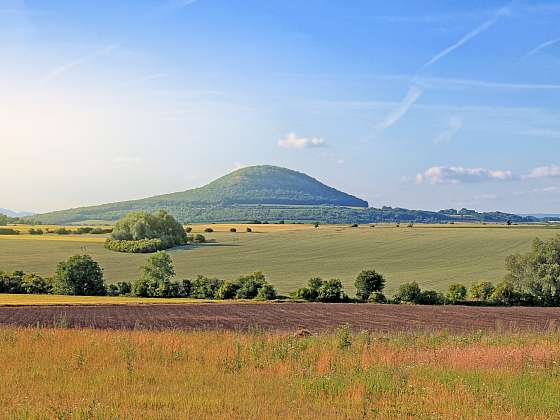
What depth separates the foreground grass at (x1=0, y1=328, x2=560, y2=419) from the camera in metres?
11.1

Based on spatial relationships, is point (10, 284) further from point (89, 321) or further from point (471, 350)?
point (471, 350)

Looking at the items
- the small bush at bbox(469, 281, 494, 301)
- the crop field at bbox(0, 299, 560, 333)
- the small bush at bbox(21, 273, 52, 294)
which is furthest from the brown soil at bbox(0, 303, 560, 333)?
the small bush at bbox(21, 273, 52, 294)

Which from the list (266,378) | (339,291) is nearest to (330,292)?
(339,291)

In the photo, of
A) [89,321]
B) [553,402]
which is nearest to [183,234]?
[89,321]

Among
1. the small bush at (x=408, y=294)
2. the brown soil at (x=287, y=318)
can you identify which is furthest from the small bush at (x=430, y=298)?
the brown soil at (x=287, y=318)

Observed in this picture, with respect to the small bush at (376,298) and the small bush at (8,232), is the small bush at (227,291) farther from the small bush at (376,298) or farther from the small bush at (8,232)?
the small bush at (8,232)

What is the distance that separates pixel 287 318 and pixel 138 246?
7727cm

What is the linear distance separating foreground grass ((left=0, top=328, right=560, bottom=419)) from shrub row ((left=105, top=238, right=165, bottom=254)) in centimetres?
9458

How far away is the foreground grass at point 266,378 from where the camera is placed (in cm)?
1109

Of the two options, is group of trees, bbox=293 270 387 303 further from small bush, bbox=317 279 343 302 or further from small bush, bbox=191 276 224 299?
small bush, bbox=191 276 224 299

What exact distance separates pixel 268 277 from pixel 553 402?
72.4 metres

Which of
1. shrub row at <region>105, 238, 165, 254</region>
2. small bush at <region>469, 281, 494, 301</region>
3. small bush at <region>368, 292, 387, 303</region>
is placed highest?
shrub row at <region>105, 238, 165, 254</region>

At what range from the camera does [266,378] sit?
13.8 meters

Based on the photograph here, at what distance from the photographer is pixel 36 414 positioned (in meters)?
10.3
